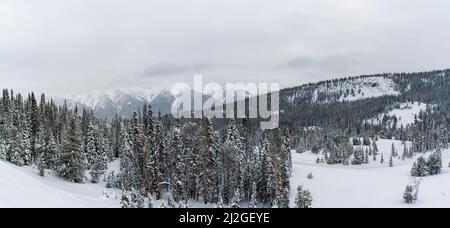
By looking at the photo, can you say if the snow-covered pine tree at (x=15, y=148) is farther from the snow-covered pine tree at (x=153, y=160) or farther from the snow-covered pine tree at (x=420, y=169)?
the snow-covered pine tree at (x=420, y=169)

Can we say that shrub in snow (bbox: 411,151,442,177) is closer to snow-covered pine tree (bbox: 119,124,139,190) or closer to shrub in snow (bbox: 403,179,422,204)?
shrub in snow (bbox: 403,179,422,204)

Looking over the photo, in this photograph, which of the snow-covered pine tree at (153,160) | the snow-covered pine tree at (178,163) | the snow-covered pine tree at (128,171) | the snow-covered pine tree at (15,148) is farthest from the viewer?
the snow-covered pine tree at (178,163)

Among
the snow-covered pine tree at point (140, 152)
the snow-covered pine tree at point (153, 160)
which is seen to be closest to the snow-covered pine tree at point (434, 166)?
the snow-covered pine tree at point (153, 160)

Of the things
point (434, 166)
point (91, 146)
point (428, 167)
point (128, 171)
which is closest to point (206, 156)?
point (128, 171)

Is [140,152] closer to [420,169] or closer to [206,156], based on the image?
[206,156]

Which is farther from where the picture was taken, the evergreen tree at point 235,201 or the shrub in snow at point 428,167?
the shrub in snow at point 428,167

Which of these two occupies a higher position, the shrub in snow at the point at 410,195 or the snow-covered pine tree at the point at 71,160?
the snow-covered pine tree at the point at 71,160

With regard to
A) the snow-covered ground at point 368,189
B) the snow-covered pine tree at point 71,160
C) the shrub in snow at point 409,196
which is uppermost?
the snow-covered pine tree at point 71,160

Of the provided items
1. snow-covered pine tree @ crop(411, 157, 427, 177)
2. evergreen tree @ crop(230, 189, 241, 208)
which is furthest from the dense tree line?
snow-covered pine tree @ crop(411, 157, 427, 177)
